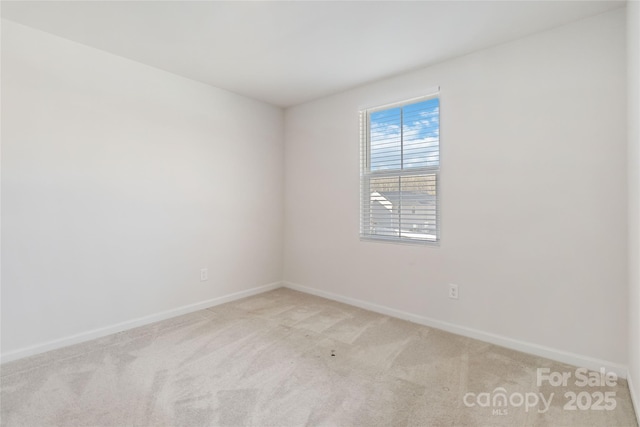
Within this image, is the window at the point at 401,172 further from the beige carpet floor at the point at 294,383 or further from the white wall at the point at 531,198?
the beige carpet floor at the point at 294,383

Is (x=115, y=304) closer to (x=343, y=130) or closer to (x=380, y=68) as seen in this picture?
(x=343, y=130)

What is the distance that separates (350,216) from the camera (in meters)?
3.35

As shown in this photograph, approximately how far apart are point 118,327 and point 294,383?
175 centimetres

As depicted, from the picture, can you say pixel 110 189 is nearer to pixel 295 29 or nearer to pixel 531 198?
pixel 295 29

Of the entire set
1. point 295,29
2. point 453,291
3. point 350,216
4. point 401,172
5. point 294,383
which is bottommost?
point 294,383

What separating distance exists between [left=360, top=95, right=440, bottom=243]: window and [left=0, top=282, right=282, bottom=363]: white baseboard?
5.50ft

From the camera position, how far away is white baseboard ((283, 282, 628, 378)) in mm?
1997

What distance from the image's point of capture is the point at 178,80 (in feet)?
9.83

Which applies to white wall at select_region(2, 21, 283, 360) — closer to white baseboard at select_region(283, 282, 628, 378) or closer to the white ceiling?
the white ceiling

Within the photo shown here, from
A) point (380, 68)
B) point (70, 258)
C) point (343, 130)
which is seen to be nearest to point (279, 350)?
point (70, 258)

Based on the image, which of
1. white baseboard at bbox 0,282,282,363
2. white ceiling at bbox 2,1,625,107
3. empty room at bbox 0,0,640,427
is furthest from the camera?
white baseboard at bbox 0,282,282,363

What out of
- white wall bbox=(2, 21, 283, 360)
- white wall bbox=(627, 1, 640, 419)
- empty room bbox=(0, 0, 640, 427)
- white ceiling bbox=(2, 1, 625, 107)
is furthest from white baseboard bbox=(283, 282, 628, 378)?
white ceiling bbox=(2, 1, 625, 107)

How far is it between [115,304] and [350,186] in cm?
248

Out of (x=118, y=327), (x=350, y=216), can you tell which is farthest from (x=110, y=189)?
(x=350, y=216)
